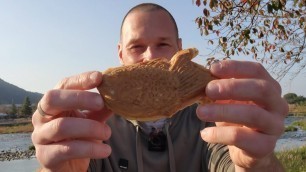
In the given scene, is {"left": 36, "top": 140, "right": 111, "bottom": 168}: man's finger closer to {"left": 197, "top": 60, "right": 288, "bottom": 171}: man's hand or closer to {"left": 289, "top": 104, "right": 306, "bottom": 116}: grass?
{"left": 197, "top": 60, "right": 288, "bottom": 171}: man's hand

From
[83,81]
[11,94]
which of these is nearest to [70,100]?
[83,81]

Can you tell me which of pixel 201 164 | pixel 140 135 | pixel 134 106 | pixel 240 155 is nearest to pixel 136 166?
pixel 140 135

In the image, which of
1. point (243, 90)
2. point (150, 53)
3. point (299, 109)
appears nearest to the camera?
point (243, 90)

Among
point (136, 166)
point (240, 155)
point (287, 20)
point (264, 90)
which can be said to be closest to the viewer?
point (264, 90)

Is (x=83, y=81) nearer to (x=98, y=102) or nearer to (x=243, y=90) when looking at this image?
(x=98, y=102)

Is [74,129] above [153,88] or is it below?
below

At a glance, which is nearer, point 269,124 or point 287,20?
point 269,124

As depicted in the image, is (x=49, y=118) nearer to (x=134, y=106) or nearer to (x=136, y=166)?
(x=134, y=106)

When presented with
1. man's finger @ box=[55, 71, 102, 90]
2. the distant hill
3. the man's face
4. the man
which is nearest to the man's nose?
the man's face
